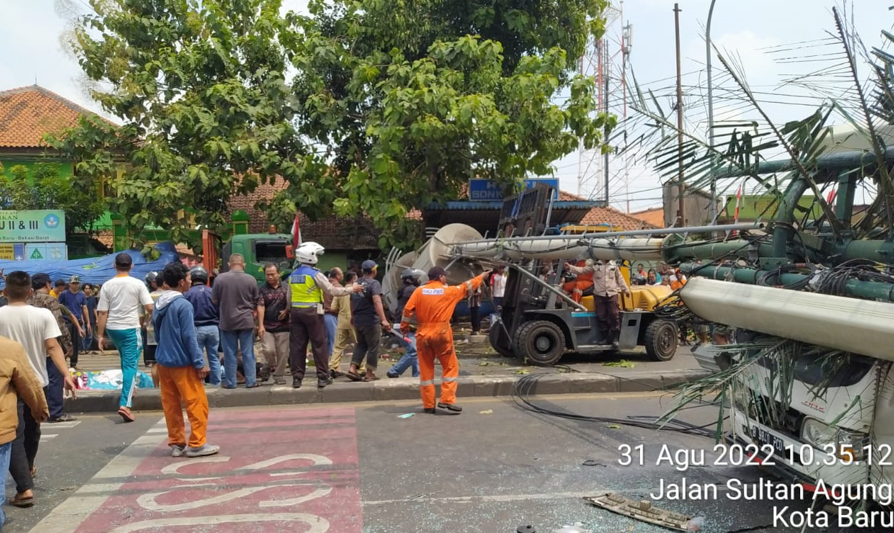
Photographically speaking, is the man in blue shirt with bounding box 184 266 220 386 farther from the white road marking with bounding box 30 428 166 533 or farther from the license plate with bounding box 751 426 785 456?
the license plate with bounding box 751 426 785 456

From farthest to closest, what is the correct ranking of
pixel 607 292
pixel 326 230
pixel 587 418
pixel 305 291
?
1. pixel 326 230
2. pixel 607 292
3. pixel 305 291
4. pixel 587 418

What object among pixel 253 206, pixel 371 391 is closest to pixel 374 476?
pixel 371 391

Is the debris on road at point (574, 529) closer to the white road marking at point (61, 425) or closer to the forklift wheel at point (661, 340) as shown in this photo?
the white road marking at point (61, 425)

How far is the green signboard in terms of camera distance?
682 inches

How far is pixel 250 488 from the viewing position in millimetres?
5199

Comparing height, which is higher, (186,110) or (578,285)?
(186,110)

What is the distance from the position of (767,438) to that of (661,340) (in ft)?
23.2

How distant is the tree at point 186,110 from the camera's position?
16312 mm

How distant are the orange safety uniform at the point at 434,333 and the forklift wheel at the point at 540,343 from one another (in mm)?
3101

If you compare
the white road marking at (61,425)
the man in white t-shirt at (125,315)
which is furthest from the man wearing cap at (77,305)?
the man in white t-shirt at (125,315)

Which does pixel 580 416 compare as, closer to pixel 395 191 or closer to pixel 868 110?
pixel 868 110

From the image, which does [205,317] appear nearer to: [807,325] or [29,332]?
[29,332]

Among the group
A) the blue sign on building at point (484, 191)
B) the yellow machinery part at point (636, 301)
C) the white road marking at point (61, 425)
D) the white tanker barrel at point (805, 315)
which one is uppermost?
the blue sign on building at point (484, 191)

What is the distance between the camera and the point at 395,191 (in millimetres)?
14680
